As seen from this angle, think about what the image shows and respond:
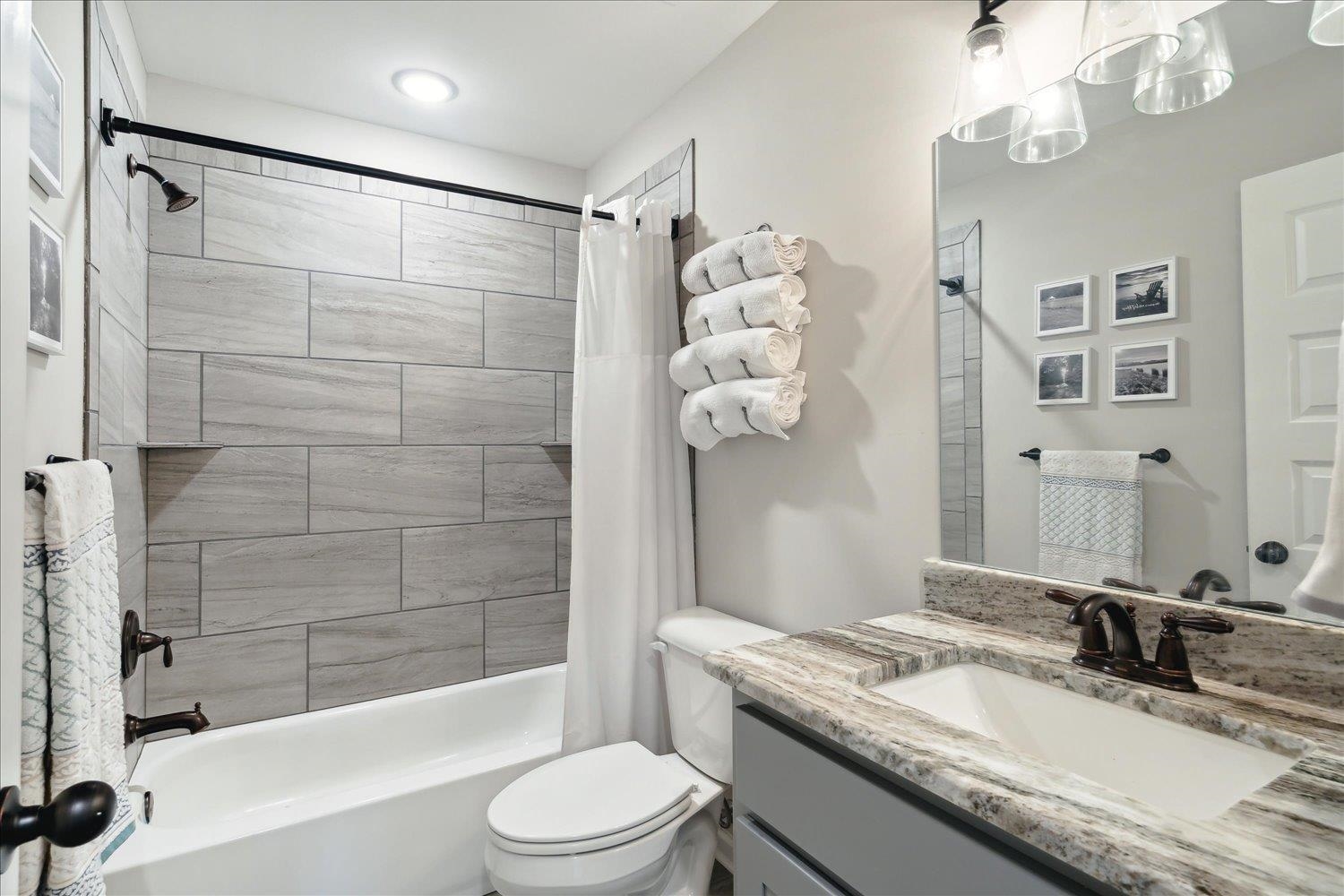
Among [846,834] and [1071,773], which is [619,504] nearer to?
[846,834]

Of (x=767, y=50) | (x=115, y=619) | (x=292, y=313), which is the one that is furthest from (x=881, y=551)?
(x=292, y=313)

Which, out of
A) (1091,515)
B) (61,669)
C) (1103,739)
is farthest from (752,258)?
(61,669)

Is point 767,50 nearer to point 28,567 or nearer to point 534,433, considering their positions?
point 534,433

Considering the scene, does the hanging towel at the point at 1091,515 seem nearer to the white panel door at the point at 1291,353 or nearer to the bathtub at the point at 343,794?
the white panel door at the point at 1291,353

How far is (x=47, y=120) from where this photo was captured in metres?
1.13

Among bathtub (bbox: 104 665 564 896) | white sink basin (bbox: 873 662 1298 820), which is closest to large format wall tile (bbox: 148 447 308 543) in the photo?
bathtub (bbox: 104 665 564 896)

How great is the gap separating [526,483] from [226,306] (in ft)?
3.91

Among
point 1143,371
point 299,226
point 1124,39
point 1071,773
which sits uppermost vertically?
point 299,226

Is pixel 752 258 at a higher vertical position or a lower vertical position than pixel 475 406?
higher

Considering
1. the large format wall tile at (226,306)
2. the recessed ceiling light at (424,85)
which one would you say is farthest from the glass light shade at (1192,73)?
the large format wall tile at (226,306)

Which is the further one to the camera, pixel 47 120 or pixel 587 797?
pixel 587 797

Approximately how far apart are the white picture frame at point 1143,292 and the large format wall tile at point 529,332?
6.67 feet

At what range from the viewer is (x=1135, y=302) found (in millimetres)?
1049

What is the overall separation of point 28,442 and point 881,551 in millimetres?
1639
